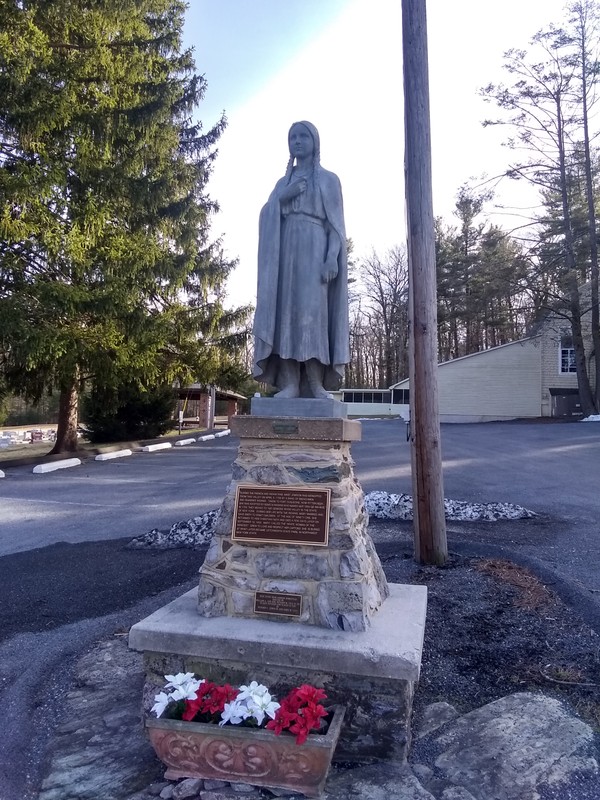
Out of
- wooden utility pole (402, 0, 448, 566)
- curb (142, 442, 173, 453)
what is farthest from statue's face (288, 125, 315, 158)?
curb (142, 442, 173, 453)

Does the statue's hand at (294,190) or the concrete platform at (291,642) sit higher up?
the statue's hand at (294,190)

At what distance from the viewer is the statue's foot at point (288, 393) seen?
398 centimetres

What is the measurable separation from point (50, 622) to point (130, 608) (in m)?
0.64

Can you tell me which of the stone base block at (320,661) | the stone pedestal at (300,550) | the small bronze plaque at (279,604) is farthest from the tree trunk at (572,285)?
the stone base block at (320,661)

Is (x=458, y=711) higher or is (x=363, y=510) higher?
(x=363, y=510)

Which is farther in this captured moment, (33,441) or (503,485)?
(33,441)

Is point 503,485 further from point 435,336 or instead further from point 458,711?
point 458,711

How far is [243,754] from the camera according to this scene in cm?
271

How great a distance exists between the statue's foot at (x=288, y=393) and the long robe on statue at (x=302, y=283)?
0.22m

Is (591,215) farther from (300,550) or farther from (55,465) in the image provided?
(300,550)

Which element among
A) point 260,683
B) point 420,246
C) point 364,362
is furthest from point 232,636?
point 364,362

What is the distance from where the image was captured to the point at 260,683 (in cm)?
321

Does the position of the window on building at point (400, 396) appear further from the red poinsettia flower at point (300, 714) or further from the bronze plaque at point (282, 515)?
the red poinsettia flower at point (300, 714)

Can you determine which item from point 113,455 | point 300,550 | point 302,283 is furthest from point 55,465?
point 300,550
